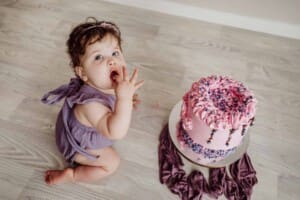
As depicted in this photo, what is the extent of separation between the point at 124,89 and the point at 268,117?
2.23 ft

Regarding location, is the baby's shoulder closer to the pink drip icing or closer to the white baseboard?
the pink drip icing

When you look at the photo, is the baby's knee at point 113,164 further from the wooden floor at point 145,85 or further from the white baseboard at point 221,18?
the white baseboard at point 221,18

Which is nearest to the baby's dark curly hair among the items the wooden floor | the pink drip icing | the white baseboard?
the pink drip icing

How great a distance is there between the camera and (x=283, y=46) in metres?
1.47

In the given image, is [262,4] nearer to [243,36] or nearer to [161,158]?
[243,36]

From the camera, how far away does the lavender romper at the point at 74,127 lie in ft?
2.95

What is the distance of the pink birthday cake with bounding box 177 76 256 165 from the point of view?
90 centimetres

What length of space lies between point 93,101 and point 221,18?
0.91 meters

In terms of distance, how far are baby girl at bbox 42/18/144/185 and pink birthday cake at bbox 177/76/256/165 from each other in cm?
19

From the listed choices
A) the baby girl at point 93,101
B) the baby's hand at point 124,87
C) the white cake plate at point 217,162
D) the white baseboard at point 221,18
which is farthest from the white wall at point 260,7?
the baby's hand at point 124,87

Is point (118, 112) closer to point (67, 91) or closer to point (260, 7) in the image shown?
point (67, 91)

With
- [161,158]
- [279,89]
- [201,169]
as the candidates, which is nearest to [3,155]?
[161,158]

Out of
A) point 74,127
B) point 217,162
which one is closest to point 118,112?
point 74,127

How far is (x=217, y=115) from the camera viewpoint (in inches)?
35.5
